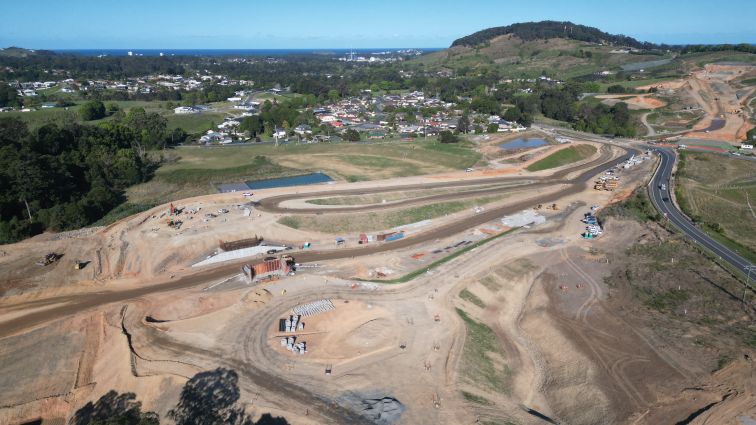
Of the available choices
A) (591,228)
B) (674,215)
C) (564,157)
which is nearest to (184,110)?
(564,157)

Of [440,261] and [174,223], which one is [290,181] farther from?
[440,261]

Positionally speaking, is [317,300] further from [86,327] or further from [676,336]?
[676,336]

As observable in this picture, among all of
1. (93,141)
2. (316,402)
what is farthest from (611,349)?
(93,141)

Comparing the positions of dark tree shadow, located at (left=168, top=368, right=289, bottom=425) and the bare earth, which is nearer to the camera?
dark tree shadow, located at (left=168, top=368, right=289, bottom=425)

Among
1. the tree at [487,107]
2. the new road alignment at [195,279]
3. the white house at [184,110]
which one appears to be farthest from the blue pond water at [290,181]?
the tree at [487,107]

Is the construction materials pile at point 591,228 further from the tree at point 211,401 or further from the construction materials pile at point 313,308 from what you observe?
the tree at point 211,401

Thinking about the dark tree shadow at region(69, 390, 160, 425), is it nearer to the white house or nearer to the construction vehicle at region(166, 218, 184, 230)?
the construction vehicle at region(166, 218, 184, 230)

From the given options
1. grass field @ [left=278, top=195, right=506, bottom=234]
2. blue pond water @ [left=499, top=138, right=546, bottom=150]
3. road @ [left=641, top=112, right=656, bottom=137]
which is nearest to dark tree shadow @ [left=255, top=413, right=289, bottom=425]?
grass field @ [left=278, top=195, right=506, bottom=234]
